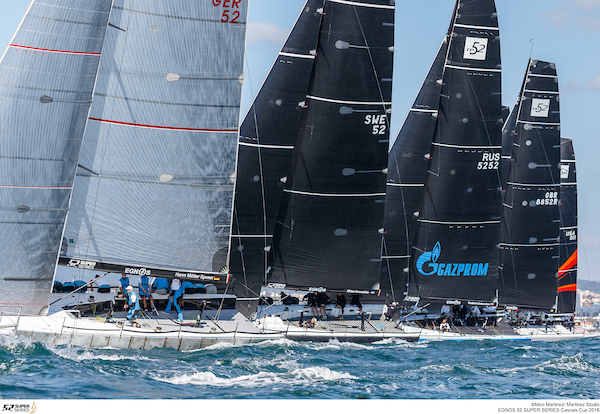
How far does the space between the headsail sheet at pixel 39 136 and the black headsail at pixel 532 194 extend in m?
21.0

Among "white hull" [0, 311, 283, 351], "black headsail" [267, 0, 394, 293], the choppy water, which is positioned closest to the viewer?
the choppy water

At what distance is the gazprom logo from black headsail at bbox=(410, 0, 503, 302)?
40 mm

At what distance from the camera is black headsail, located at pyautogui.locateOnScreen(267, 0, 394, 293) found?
24.8m

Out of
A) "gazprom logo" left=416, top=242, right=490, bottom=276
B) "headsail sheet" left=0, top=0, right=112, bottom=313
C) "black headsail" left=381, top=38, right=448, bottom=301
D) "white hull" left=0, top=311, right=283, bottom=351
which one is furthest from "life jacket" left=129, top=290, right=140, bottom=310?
"gazprom logo" left=416, top=242, right=490, bottom=276

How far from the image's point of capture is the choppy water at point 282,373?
14297mm

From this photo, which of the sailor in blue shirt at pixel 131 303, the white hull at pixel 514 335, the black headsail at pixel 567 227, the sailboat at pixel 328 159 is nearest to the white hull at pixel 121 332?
the sailor in blue shirt at pixel 131 303

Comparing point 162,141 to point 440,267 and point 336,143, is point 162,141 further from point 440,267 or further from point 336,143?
point 440,267

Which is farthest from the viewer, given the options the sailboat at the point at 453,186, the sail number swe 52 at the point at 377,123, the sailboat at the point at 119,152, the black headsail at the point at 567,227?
the black headsail at the point at 567,227

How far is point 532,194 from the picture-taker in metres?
33.6

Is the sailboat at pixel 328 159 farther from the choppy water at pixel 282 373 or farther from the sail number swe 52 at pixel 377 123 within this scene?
the choppy water at pixel 282 373

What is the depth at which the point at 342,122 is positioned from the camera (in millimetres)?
24828

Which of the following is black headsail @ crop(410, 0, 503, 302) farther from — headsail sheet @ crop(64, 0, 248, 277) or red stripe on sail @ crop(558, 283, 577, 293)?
headsail sheet @ crop(64, 0, 248, 277)

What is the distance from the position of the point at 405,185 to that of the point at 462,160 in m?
2.47

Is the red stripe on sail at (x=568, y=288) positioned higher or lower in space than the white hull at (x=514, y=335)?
higher
